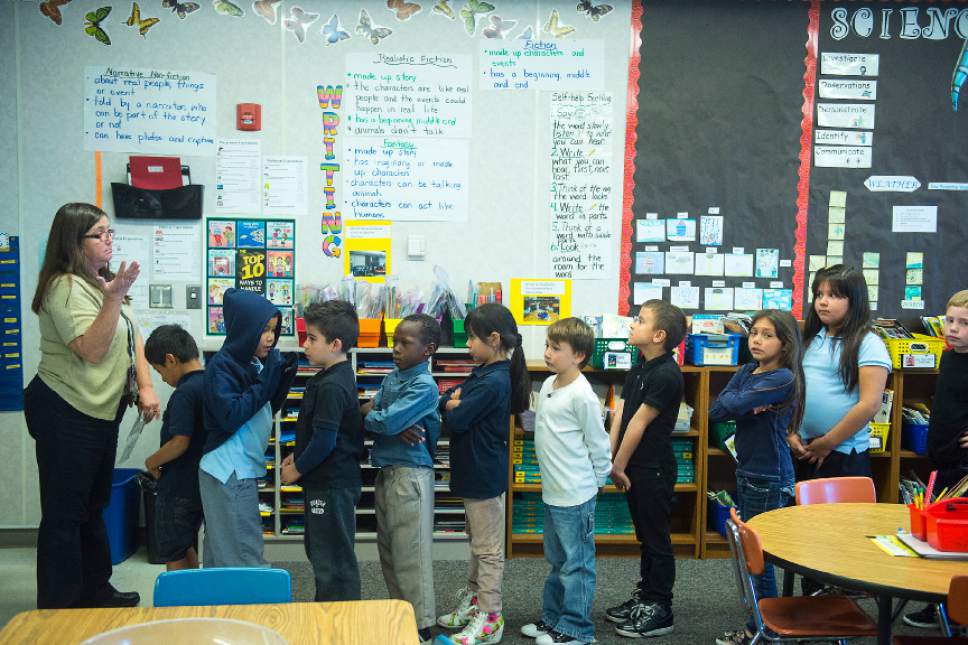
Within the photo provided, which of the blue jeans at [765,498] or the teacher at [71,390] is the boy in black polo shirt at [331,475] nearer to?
the teacher at [71,390]

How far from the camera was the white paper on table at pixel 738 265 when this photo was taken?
475 cm

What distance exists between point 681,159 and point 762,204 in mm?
535

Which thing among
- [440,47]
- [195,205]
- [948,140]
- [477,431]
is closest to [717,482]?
[477,431]

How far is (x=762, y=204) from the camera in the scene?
4.75 meters

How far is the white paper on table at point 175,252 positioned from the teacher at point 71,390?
4.21 ft

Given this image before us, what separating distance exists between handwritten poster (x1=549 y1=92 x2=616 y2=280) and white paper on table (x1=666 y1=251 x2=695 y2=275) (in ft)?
1.10

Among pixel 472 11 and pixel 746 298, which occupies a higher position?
pixel 472 11

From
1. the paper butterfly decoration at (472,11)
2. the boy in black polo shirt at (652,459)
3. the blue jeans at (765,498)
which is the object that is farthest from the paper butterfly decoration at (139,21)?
the blue jeans at (765,498)

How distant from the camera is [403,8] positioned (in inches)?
179

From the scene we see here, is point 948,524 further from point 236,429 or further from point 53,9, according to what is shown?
point 53,9

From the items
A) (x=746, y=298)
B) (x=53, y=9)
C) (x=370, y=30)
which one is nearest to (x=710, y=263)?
(x=746, y=298)

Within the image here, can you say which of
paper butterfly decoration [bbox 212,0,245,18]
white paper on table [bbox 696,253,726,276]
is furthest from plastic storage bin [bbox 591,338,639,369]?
paper butterfly decoration [bbox 212,0,245,18]

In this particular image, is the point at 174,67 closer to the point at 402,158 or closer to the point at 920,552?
the point at 402,158

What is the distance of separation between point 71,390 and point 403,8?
Answer: 2.67m
